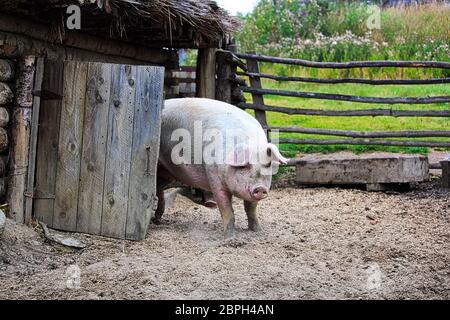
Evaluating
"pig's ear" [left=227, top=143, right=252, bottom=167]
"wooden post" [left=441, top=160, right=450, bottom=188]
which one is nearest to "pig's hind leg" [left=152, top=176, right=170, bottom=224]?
"pig's ear" [left=227, top=143, right=252, bottom=167]

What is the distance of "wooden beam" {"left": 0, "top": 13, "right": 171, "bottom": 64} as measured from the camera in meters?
5.63

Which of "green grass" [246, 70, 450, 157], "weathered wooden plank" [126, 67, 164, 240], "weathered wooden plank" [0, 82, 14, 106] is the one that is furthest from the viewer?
"green grass" [246, 70, 450, 157]

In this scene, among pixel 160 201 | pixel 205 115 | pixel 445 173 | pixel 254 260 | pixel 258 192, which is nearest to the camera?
pixel 254 260

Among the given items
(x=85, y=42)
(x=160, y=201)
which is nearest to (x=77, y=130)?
(x=85, y=42)

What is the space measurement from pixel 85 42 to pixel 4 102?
117 centimetres

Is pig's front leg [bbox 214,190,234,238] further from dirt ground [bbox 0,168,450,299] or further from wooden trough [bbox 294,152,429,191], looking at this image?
wooden trough [bbox 294,152,429,191]

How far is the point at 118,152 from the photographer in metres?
5.86

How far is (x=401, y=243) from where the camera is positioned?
18.9 ft

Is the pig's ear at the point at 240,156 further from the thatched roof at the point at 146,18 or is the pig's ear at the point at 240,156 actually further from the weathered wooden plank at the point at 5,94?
the weathered wooden plank at the point at 5,94

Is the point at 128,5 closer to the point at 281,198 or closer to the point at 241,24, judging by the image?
the point at 241,24

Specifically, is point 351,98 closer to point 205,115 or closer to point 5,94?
point 205,115

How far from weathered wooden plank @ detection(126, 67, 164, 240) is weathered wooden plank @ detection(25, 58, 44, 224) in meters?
0.78

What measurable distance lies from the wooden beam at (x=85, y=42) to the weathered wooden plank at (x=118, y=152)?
2.03 ft
